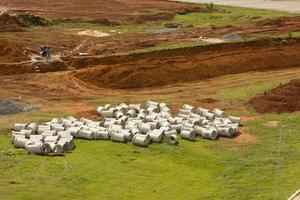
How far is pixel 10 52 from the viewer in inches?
1645

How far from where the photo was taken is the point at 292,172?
75.6 feet

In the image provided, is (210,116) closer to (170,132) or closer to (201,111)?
(201,111)

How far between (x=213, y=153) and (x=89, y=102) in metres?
10.0

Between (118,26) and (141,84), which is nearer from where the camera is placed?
(141,84)

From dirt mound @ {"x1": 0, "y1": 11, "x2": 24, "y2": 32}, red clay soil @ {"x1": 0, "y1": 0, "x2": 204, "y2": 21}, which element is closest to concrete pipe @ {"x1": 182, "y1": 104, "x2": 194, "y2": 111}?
dirt mound @ {"x1": 0, "y1": 11, "x2": 24, "y2": 32}

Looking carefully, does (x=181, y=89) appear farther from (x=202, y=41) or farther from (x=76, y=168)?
(x=76, y=168)

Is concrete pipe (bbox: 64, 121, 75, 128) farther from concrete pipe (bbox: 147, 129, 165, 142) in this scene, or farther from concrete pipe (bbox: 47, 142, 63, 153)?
concrete pipe (bbox: 147, 129, 165, 142)

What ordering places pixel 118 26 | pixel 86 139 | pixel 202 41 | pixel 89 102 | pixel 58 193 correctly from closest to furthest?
pixel 58 193
pixel 86 139
pixel 89 102
pixel 202 41
pixel 118 26

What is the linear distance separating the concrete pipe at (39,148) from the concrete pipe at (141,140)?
3.47 meters

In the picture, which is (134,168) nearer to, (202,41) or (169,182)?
(169,182)

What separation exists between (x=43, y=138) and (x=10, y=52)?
1685 cm

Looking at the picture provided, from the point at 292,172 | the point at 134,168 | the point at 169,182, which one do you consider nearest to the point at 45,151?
the point at 134,168

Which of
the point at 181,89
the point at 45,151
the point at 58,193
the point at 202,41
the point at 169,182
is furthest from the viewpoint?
the point at 202,41

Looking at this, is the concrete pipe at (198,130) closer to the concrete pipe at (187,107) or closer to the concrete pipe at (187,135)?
the concrete pipe at (187,135)
